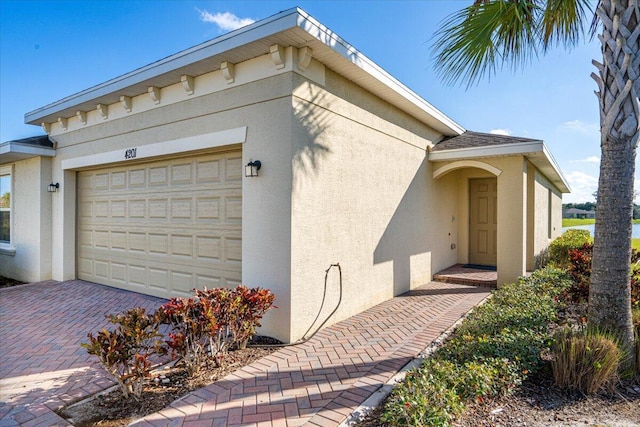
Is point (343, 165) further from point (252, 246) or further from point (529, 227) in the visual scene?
point (529, 227)

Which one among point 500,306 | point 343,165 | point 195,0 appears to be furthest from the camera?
point 195,0

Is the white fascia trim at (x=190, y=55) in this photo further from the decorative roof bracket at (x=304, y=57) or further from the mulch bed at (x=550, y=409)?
the mulch bed at (x=550, y=409)

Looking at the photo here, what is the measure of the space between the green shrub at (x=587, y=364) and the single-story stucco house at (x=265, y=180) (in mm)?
3114

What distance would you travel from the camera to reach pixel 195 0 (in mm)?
7250

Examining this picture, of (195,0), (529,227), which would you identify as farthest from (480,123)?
(195,0)

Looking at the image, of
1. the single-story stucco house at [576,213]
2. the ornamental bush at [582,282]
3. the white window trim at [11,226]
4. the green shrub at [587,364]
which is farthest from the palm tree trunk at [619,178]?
the single-story stucco house at [576,213]

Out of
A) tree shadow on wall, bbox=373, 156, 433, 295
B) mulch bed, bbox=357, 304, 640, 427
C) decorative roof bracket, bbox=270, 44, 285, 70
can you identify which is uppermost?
decorative roof bracket, bbox=270, 44, 285, 70

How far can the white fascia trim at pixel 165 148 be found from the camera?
17.8 ft

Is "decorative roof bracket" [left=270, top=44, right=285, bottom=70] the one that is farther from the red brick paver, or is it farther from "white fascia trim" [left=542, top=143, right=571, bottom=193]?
"white fascia trim" [left=542, top=143, right=571, bottom=193]

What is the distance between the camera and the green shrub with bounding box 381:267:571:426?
267cm

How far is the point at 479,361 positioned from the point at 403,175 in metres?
4.95

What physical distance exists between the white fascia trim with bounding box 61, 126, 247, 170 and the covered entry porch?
18.6 ft

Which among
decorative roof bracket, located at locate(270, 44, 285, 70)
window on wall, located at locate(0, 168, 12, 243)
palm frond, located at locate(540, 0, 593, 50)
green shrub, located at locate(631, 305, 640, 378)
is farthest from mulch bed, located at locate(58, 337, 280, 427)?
window on wall, located at locate(0, 168, 12, 243)

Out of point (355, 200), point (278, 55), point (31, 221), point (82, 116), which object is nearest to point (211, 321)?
point (355, 200)
